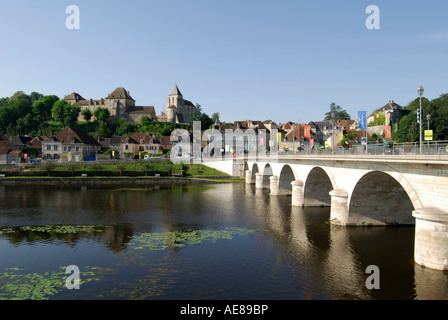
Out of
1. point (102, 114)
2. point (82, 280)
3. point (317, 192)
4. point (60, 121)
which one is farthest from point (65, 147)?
point (82, 280)

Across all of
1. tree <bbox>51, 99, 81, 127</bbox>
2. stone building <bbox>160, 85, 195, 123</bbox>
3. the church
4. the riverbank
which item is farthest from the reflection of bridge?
tree <bbox>51, 99, 81, 127</bbox>

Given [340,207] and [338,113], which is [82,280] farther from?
[338,113]

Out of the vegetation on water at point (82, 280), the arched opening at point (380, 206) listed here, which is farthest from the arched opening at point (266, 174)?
the vegetation on water at point (82, 280)

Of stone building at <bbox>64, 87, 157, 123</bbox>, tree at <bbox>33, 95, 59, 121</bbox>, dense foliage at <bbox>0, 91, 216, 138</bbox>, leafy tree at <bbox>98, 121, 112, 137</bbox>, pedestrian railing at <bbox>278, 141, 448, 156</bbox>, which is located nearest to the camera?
pedestrian railing at <bbox>278, 141, 448, 156</bbox>

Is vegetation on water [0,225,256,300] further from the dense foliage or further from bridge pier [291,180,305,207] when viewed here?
the dense foliage

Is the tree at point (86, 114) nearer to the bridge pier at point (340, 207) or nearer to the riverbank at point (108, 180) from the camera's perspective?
A: the riverbank at point (108, 180)

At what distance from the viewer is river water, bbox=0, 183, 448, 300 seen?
16203mm

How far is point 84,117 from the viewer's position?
14562 cm

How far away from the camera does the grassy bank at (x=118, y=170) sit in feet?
251

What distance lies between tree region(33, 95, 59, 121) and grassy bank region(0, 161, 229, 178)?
7944cm

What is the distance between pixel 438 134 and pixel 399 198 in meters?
43.7

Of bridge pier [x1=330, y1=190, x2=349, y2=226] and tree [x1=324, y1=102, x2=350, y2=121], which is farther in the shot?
tree [x1=324, y1=102, x2=350, y2=121]
